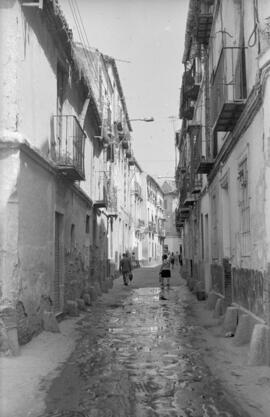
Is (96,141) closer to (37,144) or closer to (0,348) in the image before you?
(37,144)

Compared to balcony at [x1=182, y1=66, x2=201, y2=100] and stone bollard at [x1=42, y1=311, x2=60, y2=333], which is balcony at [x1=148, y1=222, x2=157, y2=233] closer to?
balcony at [x1=182, y1=66, x2=201, y2=100]

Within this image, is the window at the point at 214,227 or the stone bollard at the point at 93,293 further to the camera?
the stone bollard at the point at 93,293

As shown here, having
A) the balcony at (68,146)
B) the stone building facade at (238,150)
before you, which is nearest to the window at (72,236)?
the balcony at (68,146)

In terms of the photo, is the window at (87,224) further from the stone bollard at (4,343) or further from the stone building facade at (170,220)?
the stone building facade at (170,220)

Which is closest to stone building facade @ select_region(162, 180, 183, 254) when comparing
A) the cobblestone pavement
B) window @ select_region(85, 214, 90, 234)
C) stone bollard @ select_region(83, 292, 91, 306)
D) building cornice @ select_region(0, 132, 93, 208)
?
window @ select_region(85, 214, 90, 234)

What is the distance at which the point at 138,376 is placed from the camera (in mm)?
6121

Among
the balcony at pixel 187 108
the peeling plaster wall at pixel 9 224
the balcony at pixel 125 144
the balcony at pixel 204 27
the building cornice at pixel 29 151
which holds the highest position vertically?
the balcony at pixel 125 144

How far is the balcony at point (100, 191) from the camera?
17256 millimetres

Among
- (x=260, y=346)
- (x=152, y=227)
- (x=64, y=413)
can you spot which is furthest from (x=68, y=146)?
(x=152, y=227)

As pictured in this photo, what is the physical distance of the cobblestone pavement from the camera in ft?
16.1

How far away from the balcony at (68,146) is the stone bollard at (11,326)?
377 cm

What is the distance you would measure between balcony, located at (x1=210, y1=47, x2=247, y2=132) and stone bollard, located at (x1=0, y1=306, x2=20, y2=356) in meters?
4.58

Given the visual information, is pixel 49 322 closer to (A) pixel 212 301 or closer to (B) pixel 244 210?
(B) pixel 244 210

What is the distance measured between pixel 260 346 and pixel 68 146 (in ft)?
21.6
